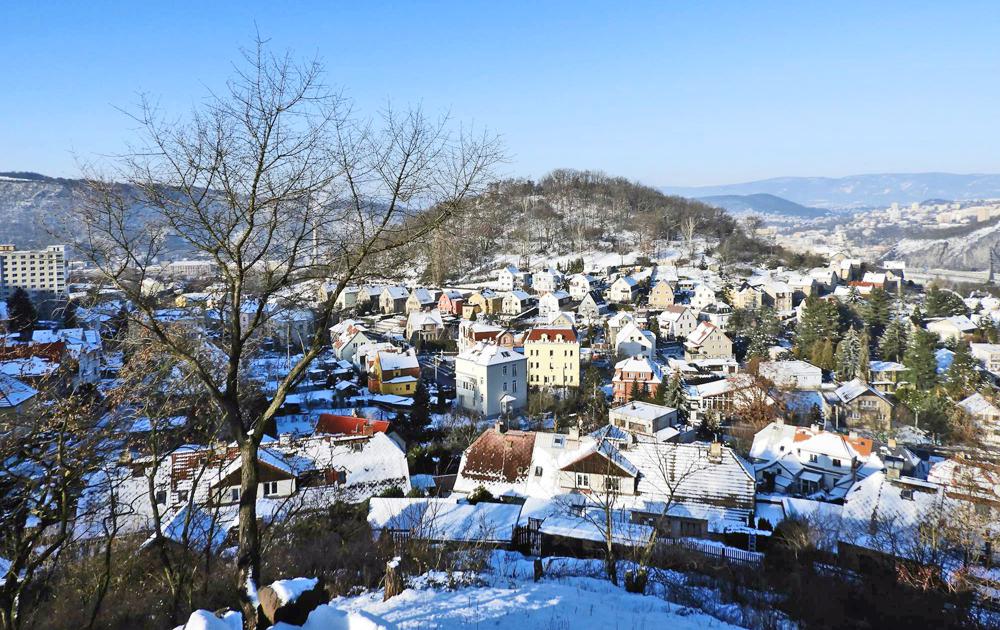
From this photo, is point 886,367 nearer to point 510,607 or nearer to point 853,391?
point 853,391

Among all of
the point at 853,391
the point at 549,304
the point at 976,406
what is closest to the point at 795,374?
the point at 853,391

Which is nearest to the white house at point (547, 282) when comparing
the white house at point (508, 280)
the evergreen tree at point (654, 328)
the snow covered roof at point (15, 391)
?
the white house at point (508, 280)

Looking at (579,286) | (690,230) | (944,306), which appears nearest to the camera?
(944,306)

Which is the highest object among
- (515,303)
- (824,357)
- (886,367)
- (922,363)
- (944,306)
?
(944,306)

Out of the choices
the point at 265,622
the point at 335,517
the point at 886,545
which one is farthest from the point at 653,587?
the point at 886,545

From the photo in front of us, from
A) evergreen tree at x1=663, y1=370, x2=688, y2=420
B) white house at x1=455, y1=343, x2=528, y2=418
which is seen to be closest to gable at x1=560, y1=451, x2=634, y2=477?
white house at x1=455, y1=343, x2=528, y2=418

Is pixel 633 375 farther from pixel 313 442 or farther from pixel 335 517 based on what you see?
pixel 335 517

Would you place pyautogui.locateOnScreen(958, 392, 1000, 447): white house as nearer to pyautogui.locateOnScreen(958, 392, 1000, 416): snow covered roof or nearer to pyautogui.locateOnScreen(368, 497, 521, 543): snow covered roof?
pyautogui.locateOnScreen(958, 392, 1000, 416): snow covered roof
